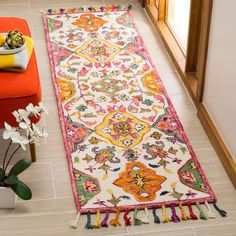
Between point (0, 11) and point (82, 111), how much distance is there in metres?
1.56

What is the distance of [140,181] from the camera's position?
9.54 ft

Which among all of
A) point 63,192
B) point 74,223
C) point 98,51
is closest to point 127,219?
point 74,223

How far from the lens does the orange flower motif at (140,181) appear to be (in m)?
2.83

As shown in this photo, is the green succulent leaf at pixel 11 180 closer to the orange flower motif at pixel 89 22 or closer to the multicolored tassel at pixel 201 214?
the multicolored tassel at pixel 201 214

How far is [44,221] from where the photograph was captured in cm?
268

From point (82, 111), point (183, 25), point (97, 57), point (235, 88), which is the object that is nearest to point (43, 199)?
point (82, 111)

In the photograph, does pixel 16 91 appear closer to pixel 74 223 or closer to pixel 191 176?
pixel 74 223

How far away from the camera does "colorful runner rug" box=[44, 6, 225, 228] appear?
2844 mm

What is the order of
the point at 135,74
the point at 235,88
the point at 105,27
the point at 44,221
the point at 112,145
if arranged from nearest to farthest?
the point at 44,221
the point at 235,88
the point at 112,145
the point at 135,74
the point at 105,27

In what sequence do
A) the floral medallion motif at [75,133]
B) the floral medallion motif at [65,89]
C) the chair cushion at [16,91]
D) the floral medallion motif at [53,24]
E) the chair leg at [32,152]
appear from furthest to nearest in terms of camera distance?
the floral medallion motif at [53,24] → the floral medallion motif at [65,89] → the floral medallion motif at [75,133] → the chair leg at [32,152] → the chair cushion at [16,91]

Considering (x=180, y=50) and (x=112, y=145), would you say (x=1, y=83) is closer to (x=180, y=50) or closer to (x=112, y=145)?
(x=112, y=145)

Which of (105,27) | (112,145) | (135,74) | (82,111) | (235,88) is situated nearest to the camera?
(235,88)

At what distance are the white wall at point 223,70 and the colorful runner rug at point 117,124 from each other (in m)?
0.21

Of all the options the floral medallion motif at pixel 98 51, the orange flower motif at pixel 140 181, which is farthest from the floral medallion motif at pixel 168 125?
the floral medallion motif at pixel 98 51
